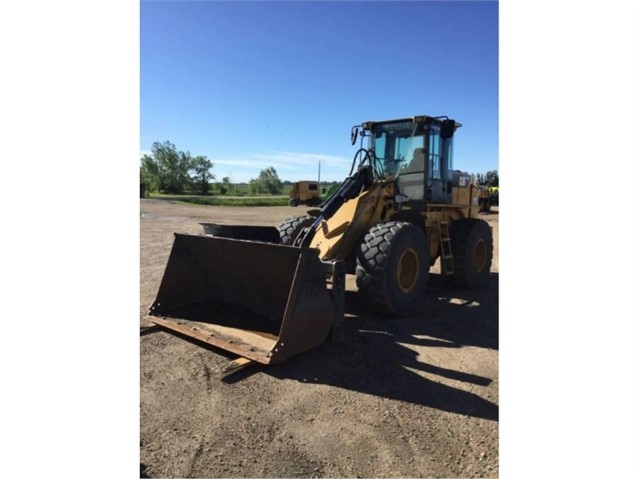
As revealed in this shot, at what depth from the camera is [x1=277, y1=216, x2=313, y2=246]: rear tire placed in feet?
18.4

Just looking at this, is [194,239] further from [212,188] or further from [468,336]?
[212,188]

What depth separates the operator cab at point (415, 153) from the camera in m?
5.75

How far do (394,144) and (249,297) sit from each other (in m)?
3.15

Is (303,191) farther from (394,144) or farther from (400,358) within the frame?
(400,358)

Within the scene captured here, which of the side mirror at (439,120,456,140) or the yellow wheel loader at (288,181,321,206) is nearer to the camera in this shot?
the side mirror at (439,120,456,140)

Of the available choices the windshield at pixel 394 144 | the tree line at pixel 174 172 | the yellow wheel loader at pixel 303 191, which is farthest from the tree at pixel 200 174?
the windshield at pixel 394 144

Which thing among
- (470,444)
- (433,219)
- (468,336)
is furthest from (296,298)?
(433,219)

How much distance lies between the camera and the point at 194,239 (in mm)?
4492

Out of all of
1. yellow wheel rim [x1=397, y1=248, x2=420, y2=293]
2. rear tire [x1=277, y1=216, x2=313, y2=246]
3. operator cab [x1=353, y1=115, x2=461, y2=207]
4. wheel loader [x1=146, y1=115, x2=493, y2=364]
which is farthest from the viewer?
operator cab [x1=353, y1=115, x2=461, y2=207]

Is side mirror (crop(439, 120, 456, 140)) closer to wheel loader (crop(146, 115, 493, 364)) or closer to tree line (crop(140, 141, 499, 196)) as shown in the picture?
wheel loader (crop(146, 115, 493, 364))

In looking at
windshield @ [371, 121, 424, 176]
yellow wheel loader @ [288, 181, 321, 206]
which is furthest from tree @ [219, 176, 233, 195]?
windshield @ [371, 121, 424, 176]

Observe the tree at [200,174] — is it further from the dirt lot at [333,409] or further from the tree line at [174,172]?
the dirt lot at [333,409]

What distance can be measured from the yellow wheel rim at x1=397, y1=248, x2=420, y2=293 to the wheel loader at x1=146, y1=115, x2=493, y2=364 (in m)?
0.01

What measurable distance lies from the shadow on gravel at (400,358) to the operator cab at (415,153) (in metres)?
1.61
